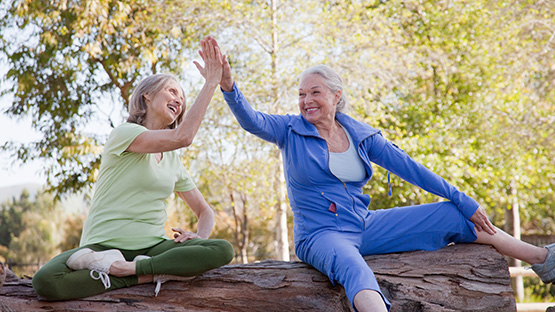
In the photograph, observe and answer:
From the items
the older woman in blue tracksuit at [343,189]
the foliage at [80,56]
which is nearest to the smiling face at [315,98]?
the older woman in blue tracksuit at [343,189]

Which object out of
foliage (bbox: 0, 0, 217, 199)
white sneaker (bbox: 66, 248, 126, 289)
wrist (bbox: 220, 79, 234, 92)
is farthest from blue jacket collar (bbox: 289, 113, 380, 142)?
foliage (bbox: 0, 0, 217, 199)

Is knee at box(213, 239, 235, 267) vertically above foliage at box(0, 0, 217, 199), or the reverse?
foliage at box(0, 0, 217, 199)

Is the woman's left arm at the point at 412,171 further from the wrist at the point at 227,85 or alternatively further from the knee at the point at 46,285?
the knee at the point at 46,285

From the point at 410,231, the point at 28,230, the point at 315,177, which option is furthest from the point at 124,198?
the point at 28,230

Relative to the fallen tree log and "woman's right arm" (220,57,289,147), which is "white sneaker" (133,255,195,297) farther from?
"woman's right arm" (220,57,289,147)

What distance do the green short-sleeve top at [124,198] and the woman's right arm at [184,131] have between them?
0.07m

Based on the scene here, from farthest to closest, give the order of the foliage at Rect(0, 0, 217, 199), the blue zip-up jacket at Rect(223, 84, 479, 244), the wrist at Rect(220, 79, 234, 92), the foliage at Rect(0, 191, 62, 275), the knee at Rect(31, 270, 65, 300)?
the foliage at Rect(0, 191, 62, 275) < the foliage at Rect(0, 0, 217, 199) < the blue zip-up jacket at Rect(223, 84, 479, 244) < the wrist at Rect(220, 79, 234, 92) < the knee at Rect(31, 270, 65, 300)

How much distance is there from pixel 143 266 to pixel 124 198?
1.11ft

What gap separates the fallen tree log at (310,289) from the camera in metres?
2.40

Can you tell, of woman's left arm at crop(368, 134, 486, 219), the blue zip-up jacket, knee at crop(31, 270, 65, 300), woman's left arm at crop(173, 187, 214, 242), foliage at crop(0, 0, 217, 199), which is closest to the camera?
knee at crop(31, 270, 65, 300)

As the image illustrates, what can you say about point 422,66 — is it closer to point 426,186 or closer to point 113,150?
point 426,186

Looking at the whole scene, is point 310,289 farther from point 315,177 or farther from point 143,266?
point 143,266

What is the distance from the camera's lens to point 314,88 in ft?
9.49

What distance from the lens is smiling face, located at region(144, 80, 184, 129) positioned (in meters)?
2.63
